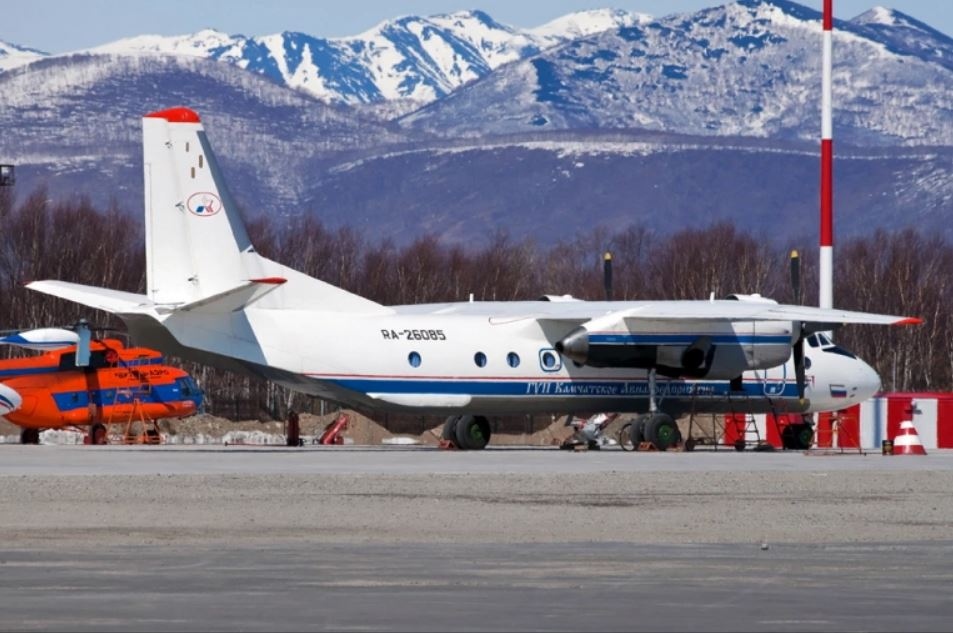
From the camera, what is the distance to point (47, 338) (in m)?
56.7

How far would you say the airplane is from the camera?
45.3m

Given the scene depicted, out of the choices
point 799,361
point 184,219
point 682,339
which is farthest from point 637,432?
point 184,219

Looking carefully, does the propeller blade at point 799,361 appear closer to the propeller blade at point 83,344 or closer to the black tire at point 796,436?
the black tire at point 796,436

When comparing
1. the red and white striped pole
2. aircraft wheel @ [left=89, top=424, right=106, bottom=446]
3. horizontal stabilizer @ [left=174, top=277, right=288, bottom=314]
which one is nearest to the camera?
horizontal stabilizer @ [left=174, top=277, right=288, bottom=314]

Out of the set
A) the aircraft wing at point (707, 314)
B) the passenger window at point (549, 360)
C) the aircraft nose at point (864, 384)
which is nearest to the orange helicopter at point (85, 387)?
the passenger window at point (549, 360)

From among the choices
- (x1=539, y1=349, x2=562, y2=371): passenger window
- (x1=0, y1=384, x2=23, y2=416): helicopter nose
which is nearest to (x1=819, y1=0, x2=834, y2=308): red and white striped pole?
(x1=539, y1=349, x2=562, y2=371): passenger window

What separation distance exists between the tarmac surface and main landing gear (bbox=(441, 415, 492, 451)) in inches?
372

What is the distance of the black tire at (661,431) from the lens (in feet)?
162

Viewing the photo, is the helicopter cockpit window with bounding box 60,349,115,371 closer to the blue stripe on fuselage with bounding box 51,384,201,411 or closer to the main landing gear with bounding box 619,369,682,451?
the blue stripe on fuselage with bounding box 51,384,201,411

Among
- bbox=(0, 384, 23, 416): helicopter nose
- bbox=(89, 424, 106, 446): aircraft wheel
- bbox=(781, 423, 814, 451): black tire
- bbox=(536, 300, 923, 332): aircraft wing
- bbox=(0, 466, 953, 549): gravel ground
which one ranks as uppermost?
bbox=(536, 300, 923, 332): aircraft wing

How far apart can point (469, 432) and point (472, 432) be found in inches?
3.0

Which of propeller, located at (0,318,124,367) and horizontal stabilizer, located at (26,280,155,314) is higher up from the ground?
horizontal stabilizer, located at (26,280,155,314)

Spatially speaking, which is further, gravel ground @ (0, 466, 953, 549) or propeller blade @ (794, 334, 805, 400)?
propeller blade @ (794, 334, 805, 400)

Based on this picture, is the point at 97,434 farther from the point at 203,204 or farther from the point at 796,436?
the point at 796,436
